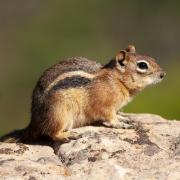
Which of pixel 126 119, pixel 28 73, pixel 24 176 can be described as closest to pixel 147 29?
pixel 28 73

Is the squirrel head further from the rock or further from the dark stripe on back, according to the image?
the rock

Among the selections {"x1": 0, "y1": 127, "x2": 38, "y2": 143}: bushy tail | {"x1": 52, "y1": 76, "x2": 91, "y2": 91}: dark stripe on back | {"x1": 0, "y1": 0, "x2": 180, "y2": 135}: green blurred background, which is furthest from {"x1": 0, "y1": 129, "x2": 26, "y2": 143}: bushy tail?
{"x1": 0, "y1": 0, "x2": 180, "y2": 135}: green blurred background

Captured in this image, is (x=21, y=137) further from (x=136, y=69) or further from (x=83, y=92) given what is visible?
(x=136, y=69)

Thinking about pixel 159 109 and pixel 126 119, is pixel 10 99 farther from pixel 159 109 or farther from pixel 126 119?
pixel 126 119

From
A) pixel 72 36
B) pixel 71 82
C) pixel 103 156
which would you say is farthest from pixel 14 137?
pixel 72 36

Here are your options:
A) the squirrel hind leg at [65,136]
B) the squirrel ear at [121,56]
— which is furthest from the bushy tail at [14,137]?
the squirrel ear at [121,56]

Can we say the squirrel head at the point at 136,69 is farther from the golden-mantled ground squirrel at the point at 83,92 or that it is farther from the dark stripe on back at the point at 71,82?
the dark stripe on back at the point at 71,82
